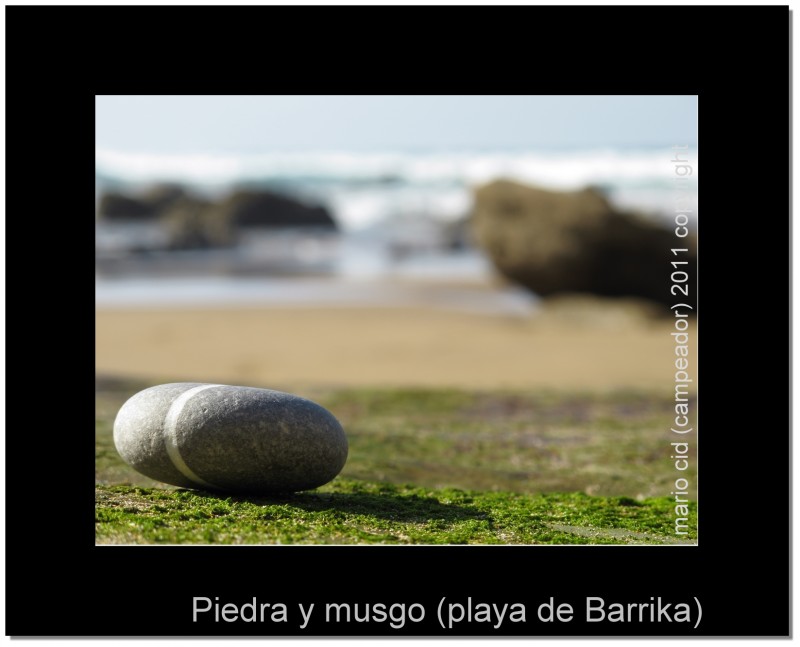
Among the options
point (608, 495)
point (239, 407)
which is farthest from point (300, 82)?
point (608, 495)

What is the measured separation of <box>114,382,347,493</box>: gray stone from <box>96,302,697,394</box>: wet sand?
7757 millimetres

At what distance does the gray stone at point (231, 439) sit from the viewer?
7.14 meters

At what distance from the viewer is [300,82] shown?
7422 millimetres

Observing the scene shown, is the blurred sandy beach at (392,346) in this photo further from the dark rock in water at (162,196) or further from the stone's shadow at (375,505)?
the dark rock in water at (162,196)

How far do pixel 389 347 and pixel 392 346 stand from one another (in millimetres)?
99

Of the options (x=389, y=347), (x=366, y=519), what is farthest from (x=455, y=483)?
(x=389, y=347)

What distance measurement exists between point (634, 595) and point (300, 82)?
14.0ft

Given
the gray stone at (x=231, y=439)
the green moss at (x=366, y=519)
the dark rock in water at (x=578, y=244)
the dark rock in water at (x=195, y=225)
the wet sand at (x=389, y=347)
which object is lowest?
the green moss at (x=366, y=519)

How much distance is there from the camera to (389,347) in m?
20.0

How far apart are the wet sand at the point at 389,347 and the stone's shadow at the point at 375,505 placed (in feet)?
24.0

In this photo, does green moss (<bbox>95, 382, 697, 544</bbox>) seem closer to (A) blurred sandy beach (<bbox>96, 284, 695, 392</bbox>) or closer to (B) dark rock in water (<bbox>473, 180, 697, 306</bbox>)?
(A) blurred sandy beach (<bbox>96, 284, 695, 392</bbox>)

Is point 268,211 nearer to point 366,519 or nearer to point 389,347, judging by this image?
point 389,347

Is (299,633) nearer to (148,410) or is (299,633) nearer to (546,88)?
(148,410)

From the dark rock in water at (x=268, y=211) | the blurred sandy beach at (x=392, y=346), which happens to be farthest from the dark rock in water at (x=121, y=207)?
the blurred sandy beach at (x=392, y=346)
